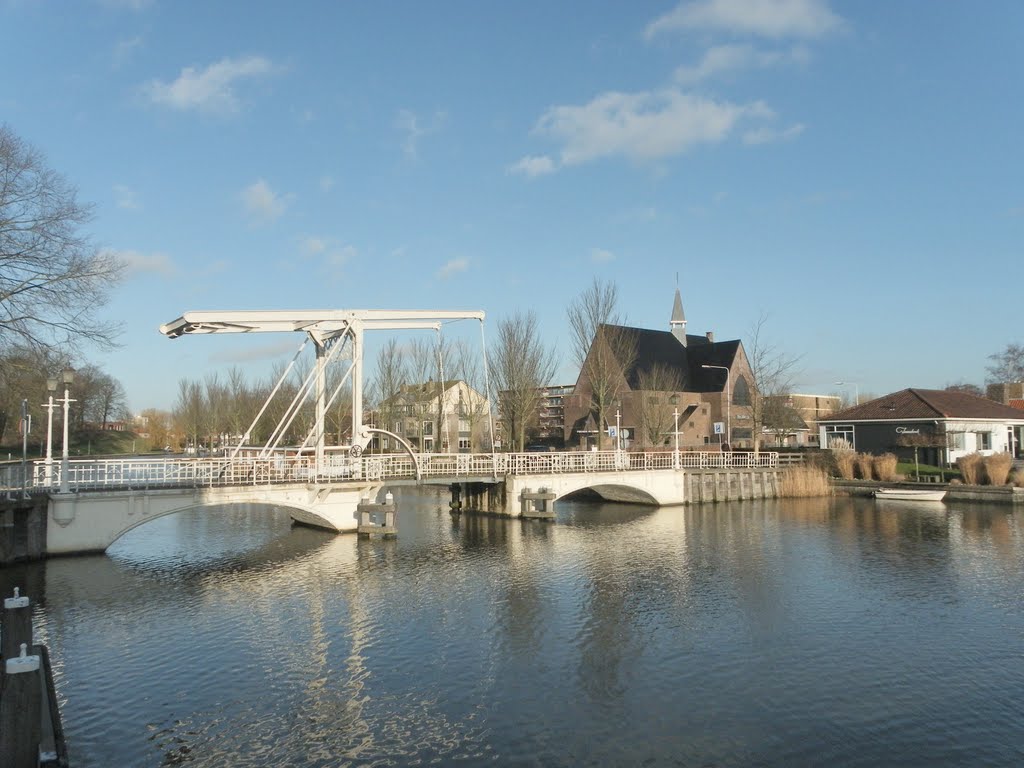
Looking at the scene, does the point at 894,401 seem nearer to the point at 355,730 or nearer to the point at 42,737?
the point at 355,730

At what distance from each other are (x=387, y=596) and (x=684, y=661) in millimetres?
6858

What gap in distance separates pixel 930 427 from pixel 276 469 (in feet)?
116

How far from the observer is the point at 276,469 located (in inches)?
874

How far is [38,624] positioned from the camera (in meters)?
13.3

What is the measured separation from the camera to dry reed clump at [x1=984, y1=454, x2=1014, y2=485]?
113 feet

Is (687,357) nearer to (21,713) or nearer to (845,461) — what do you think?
(845,461)

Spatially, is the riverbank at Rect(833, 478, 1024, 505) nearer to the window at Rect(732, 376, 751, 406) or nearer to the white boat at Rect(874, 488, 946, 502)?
the white boat at Rect(874, 488, 946, 502)

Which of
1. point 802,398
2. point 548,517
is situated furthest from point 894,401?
point 802,398

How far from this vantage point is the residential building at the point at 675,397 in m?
52.9

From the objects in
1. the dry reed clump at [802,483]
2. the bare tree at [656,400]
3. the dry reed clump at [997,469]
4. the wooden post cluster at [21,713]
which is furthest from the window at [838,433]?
the wooden post cluster at [21,713]

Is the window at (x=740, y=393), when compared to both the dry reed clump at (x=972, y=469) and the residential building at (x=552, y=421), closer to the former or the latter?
the residential building at (x=552, y=421)

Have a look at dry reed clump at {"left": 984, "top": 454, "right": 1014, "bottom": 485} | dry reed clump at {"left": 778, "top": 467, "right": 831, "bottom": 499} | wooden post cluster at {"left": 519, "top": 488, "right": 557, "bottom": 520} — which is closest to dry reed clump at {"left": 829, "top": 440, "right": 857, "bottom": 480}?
dry reed clump at {"left": 778, "top": 467, "right": 831, "bottom": 499}

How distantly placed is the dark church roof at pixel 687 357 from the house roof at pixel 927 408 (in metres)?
15.0

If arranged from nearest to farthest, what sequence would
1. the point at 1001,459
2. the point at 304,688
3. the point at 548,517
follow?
the point at 304,688
the point at 548,517
the point at 1001,459
